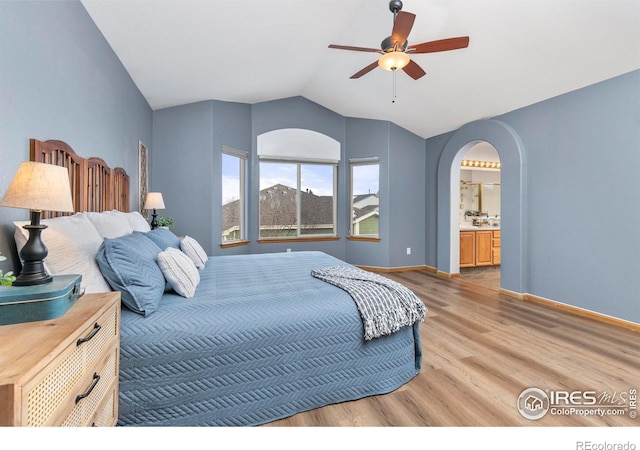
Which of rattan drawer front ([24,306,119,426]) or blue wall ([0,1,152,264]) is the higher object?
blue wall ([0,1,152,264])

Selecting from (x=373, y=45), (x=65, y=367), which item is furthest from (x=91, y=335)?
(x=373, y=45)

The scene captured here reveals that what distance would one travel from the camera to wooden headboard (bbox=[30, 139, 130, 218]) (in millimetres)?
1796

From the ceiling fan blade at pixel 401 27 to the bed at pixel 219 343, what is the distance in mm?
1933

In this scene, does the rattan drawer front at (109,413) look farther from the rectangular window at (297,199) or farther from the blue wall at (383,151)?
the rectangular window at (297,199)

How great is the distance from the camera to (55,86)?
1.89 m

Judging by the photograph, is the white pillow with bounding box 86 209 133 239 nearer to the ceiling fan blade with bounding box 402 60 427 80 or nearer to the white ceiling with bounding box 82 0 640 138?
the white ceiling with bounding box 82 0 640 138

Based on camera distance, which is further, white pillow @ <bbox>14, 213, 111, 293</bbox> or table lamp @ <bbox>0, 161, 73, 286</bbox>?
white pillow @ <bbox>14, 213, 111, 293</bbox>

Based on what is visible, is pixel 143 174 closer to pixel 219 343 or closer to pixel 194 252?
pixel 194 252

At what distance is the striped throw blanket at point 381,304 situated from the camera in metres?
1.80

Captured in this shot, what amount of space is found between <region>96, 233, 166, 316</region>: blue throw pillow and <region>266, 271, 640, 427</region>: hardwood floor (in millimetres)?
966

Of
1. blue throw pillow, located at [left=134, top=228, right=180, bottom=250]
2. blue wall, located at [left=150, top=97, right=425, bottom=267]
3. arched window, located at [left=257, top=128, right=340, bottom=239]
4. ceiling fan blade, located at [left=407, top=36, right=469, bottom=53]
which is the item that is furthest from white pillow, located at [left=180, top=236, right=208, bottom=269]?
ceiling fan blade, located at [left=407, top=36, right=469, bottom=53]

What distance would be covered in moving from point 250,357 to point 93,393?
0.67 meters

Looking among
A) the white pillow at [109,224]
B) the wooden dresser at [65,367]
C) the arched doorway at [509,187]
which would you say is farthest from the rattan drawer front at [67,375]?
the arched doorway at [509,187]

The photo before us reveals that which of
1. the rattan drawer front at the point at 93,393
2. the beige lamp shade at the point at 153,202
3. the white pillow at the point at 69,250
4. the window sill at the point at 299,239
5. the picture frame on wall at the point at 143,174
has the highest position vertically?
the picture frame on wall at the point at 143,174
